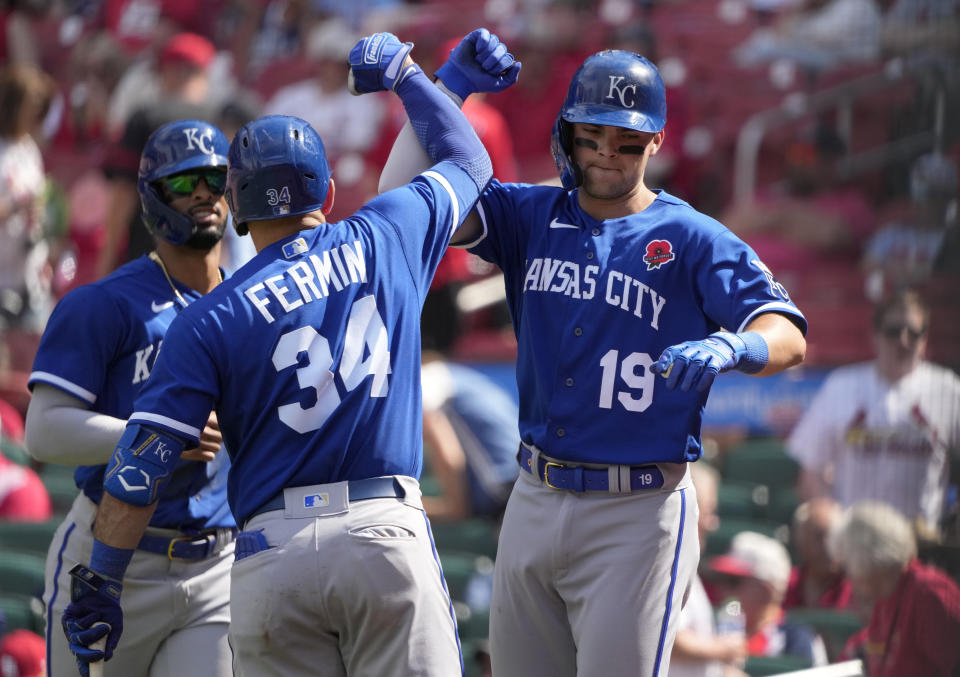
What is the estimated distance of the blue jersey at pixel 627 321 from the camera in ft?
9.90

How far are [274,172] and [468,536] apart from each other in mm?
3292

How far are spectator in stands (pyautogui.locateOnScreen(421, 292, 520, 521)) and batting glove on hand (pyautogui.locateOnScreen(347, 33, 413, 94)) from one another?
276cm

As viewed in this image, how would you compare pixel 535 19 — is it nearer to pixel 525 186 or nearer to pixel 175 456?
pixel 525 186

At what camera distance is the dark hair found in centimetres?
449

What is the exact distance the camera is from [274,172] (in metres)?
2.98

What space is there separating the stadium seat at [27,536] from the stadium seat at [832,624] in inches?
135

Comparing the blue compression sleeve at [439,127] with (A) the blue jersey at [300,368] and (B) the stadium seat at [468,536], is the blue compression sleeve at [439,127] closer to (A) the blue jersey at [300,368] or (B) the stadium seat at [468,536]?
(A) the blue jersey at [300,368]

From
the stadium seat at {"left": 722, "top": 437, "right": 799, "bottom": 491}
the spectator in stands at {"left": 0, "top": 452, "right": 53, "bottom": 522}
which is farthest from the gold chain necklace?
the stadium seat at {"left": 722, "top": 437, "right": 799, "bottom": 491}

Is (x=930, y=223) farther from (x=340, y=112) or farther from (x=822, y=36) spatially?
(x=340, y=112)

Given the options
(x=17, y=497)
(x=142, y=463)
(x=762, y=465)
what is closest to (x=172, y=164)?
(x=142, y=463)

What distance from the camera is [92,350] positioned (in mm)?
3291

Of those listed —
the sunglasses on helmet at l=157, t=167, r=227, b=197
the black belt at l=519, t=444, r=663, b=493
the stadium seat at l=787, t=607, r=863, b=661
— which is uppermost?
the sunglasses on helmet at l=157, t=167, r=227, b=197

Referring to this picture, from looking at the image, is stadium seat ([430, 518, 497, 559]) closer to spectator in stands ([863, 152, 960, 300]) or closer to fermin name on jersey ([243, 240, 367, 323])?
spectator in stands ([863, 152, 960, 300])

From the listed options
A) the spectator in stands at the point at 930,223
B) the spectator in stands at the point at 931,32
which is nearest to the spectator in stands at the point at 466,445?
the spectator in stands at the point at 930,223
